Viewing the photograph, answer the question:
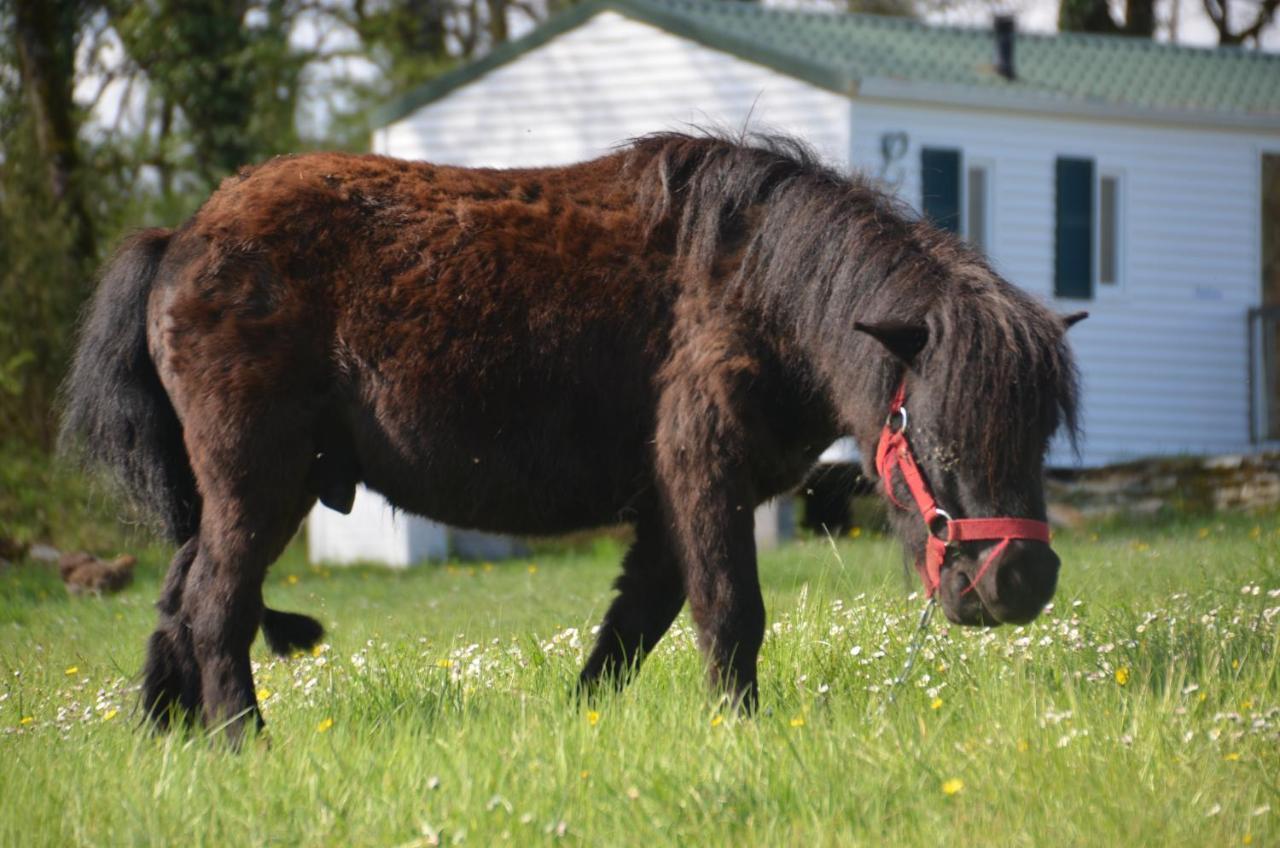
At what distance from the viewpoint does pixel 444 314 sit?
5367 mm

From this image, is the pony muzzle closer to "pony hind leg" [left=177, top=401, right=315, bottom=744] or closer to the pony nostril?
the pony nostril

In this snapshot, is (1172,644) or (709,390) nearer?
(709,390)

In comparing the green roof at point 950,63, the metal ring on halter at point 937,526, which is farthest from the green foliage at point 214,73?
the metal ring on halter at point 937,526

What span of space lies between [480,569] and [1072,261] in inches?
341

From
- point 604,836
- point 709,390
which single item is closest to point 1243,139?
point 709,390

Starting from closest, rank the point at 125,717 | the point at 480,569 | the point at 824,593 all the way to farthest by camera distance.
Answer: the point at 125,717, the point at 824,593, the point at 480,569

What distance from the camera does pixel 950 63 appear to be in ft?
64.4

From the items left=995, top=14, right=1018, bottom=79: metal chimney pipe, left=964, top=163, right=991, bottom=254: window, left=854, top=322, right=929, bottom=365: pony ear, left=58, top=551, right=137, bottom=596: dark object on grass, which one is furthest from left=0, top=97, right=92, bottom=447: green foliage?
left=854, top=322, right=929, bottom=365: pony ear

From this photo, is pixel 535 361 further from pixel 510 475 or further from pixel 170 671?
pixel 170 671

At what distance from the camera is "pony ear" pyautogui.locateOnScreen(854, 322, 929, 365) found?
4922mm

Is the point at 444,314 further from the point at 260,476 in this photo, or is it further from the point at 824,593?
the point at 824,593

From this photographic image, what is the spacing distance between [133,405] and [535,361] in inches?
59.2

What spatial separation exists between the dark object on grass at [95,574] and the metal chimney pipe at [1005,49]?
12262 millimetres

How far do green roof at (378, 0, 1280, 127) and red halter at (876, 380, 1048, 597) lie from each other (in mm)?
12776
